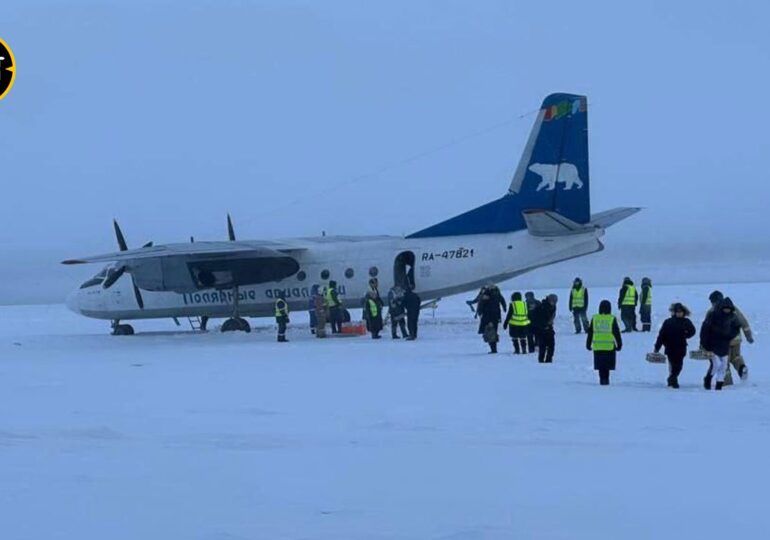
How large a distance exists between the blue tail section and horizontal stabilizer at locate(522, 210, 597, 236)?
982mm

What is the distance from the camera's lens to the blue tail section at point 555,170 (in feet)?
85.9

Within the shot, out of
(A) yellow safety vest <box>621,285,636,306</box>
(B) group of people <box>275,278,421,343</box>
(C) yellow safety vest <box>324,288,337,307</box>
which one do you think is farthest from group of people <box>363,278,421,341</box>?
(A) yellow safety vest <box>621,285,636,306</box>

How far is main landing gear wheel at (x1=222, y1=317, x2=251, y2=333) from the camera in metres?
28.6

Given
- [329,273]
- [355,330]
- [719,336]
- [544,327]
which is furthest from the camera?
[329,273]

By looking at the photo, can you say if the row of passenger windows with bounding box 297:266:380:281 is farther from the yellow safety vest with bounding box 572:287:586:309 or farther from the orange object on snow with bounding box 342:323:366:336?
the yellow safety vest with bounding box 572:287:586:309

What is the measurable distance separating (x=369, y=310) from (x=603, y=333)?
1093 centimetres

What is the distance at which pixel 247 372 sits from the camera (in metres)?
16.9

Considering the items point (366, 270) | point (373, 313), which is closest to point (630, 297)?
point (373, 313)

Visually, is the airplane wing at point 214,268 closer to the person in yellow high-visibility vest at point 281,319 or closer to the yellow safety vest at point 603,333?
the person in yellow high-visibility vest at point 281,319

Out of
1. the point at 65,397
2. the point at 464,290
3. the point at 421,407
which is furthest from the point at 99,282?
the point at 421,407

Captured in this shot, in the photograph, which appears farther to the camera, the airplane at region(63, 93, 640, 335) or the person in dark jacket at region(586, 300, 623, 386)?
the airplane at region(63, 93, 640, 335)

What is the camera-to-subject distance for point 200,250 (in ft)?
87.0

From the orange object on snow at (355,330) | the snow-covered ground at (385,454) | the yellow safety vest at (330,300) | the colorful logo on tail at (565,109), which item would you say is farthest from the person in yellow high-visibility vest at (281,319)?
the colorful logo on tail at (565,109)

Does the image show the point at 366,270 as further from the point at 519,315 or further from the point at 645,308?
the point at 519,315
